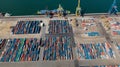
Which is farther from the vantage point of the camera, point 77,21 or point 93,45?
point 77,21

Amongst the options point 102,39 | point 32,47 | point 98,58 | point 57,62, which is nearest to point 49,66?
point 57,62

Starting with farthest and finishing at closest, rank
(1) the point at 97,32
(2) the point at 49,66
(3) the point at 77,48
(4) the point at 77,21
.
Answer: (4) the point at 77,21
(1) the point at 97,32
(3) the point at 77,48
(2) the point at 49,66

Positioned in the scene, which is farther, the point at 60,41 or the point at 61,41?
the point at 61,41

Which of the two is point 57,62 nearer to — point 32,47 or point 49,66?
point 49,66

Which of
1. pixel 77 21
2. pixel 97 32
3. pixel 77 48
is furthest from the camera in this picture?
pixel 77 21

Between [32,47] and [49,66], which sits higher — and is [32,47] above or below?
above
